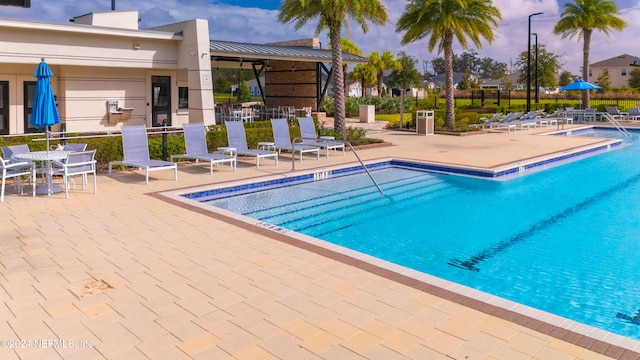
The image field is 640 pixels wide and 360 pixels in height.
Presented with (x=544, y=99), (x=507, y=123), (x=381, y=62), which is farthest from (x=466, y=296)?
(x=544, y=99)

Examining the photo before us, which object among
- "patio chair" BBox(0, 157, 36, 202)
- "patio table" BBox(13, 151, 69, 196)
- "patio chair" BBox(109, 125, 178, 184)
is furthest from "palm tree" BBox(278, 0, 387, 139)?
"patio chair" BBox(0, 157, 36, 202)

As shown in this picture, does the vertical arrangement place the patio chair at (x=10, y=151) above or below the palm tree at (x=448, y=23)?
below

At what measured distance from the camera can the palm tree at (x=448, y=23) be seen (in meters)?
22.4

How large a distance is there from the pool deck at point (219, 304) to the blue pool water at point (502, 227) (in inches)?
54.2

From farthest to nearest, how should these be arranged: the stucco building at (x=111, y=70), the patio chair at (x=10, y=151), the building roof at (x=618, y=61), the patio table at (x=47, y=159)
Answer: the building roof at (x=618, y=61) < the stucco building at (x=111, y=70) < the patio chair at (x=10, y=151) < the patio table at (x=47, y=159)

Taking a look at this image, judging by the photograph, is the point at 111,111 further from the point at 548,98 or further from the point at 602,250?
the point at 548,98

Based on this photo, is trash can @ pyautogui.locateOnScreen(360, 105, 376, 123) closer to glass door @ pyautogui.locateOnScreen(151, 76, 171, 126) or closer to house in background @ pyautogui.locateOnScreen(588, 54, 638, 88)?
glass door @ pyautogui.locateOnScreen(151, 76, 171, 126)

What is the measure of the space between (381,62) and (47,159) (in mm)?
46790

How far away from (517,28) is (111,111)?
29392mm

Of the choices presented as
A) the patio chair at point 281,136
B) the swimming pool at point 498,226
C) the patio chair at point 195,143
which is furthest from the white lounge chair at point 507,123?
the patio chair at point 195,143

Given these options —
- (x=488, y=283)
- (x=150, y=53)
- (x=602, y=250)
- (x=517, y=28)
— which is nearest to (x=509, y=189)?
(x=602, y=250)

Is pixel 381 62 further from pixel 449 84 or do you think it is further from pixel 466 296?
pixel 466 296

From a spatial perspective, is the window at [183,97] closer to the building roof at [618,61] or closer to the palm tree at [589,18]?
the palm tree at [589,18]

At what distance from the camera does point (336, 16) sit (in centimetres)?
1764
